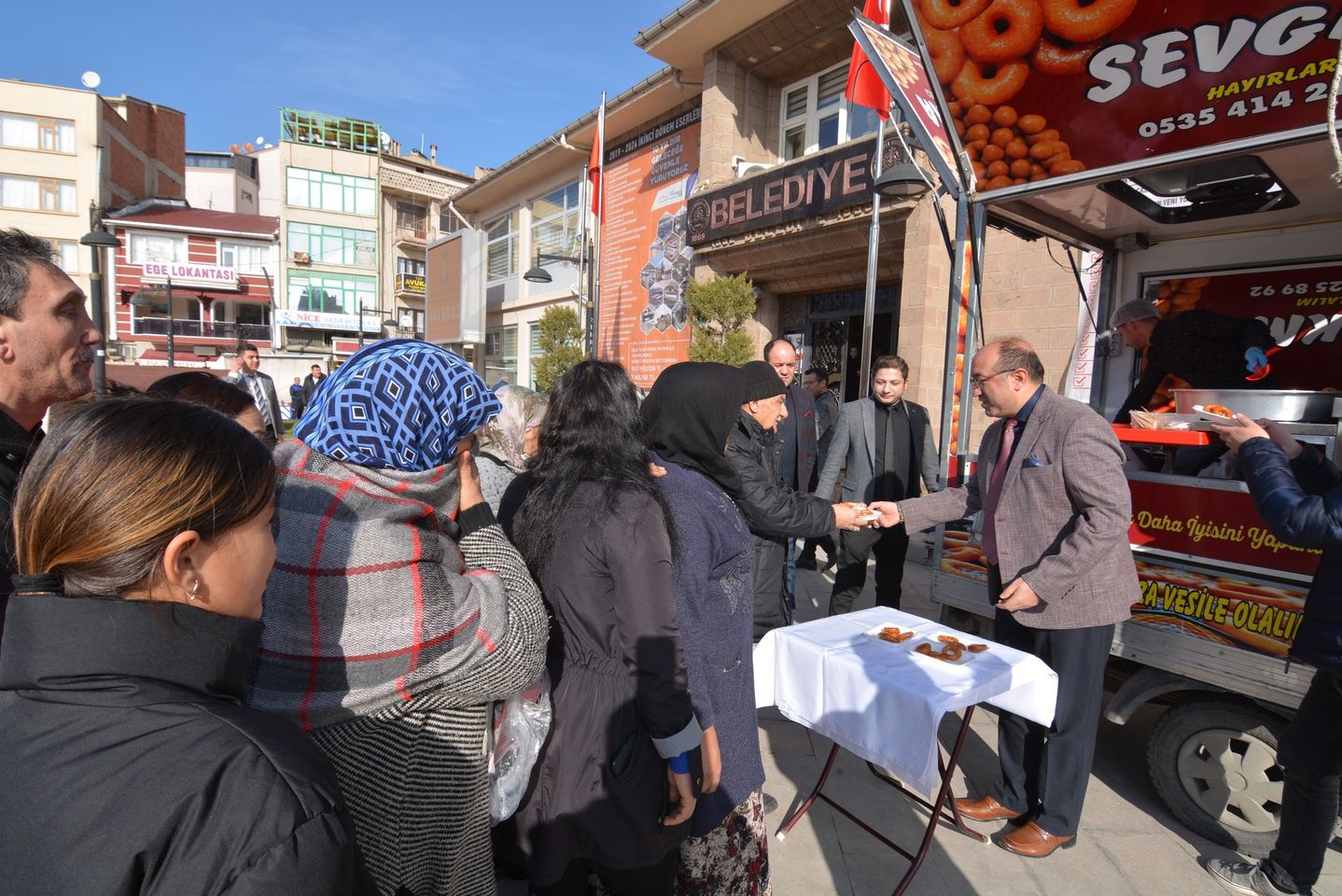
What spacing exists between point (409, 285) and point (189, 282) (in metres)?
12.2

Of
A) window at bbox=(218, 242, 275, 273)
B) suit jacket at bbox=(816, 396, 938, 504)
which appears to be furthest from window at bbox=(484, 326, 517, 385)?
window at bbox=(218, 242, 275, 273)

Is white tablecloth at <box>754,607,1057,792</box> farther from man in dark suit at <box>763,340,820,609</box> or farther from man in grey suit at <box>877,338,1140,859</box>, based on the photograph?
man in dark suit at <box>763,340,820,609</box>

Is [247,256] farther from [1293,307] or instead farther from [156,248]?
[1293,307]

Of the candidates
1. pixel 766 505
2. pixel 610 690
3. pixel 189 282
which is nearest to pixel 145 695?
pixel 610 690

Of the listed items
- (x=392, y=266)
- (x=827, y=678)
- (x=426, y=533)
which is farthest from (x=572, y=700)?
(x=392, y=266)

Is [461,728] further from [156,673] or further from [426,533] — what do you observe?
[156,673]

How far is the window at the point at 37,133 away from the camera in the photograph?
114 feet

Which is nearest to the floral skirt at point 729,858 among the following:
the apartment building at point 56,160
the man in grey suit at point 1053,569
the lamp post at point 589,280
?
the man in grey suit at point 1053,569

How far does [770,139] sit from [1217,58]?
9286 mm

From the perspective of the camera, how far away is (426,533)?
1.40 m

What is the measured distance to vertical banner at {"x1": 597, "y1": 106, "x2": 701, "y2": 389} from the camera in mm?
12750

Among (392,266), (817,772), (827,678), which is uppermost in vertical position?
(392,266)

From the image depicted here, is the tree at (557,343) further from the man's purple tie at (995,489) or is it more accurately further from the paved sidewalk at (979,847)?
the man's purple tie at (995,489)

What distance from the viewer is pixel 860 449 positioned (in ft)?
15.8
